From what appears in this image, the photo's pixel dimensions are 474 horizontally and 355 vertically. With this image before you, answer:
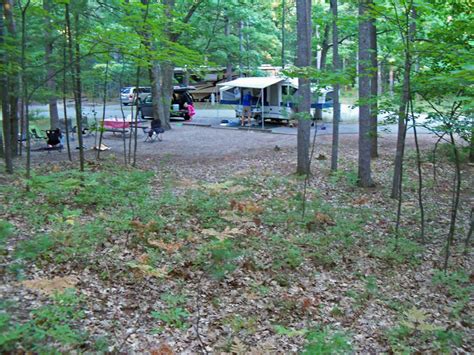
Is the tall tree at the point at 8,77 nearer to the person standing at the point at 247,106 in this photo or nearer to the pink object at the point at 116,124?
the pink object at the point at 116,124

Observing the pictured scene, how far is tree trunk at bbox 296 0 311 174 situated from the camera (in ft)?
33.2

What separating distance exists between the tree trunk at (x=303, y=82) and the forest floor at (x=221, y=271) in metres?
1.59

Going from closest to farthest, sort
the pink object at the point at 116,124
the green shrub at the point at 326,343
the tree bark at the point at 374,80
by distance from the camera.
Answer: the green shrub at the point at 326,343
the tree bark at the point at 374,80
the pink object at the point at 116,124

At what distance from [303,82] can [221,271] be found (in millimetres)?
6683

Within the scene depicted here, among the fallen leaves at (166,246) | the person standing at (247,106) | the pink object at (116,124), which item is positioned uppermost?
the person standing at (247,106)

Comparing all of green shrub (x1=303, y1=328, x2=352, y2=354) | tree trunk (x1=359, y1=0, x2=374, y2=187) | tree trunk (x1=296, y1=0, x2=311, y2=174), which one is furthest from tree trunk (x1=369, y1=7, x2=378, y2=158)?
green shrub (x1=303, y1=328, x2=352, y2=354)

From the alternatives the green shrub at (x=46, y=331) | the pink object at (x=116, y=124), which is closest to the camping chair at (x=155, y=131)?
the pink object at (x=116, y=124)

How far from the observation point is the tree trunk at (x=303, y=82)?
1012cm

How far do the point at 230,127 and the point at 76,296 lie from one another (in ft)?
60.3

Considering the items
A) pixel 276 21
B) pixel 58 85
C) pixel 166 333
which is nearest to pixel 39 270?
pixel 166 333

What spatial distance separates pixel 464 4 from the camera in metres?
7.17

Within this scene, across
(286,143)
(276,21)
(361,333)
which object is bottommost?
(361,333)

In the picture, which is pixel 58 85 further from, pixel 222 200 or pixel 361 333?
pixel 361 333

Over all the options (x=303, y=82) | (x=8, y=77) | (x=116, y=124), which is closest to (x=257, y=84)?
(x=116, y=124)
